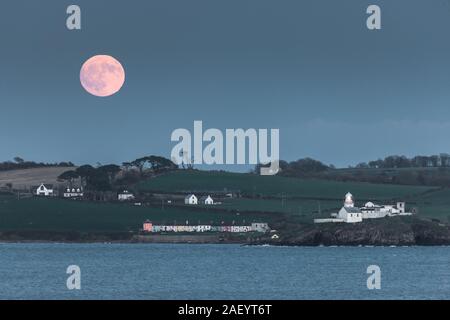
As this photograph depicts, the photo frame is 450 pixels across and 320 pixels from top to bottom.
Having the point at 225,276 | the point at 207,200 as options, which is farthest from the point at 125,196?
the point at 225,276

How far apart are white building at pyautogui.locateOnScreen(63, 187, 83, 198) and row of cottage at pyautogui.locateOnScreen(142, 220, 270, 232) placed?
17516mm

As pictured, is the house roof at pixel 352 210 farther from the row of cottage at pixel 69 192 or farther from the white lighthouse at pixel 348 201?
the row of cottage at pixel 69 192

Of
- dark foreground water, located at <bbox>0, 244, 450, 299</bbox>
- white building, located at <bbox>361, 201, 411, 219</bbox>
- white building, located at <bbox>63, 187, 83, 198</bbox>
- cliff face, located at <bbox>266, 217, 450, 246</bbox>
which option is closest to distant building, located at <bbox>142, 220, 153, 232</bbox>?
cliff face, located at <bbox>266, 217, 450, 246</bbox>

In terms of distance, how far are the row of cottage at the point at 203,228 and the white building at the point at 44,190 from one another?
19.8 metres

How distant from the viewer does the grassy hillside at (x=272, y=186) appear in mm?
157250

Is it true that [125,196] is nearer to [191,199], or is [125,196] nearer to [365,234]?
[191,199]

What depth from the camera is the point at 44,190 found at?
549ft

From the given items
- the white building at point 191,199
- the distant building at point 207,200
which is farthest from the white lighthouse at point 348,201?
the white building at point 191,199

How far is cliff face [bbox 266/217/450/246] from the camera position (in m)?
142

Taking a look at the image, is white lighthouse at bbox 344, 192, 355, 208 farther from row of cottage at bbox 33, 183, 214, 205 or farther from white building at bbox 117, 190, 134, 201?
white building at bbox 117, 190, 134, 201
